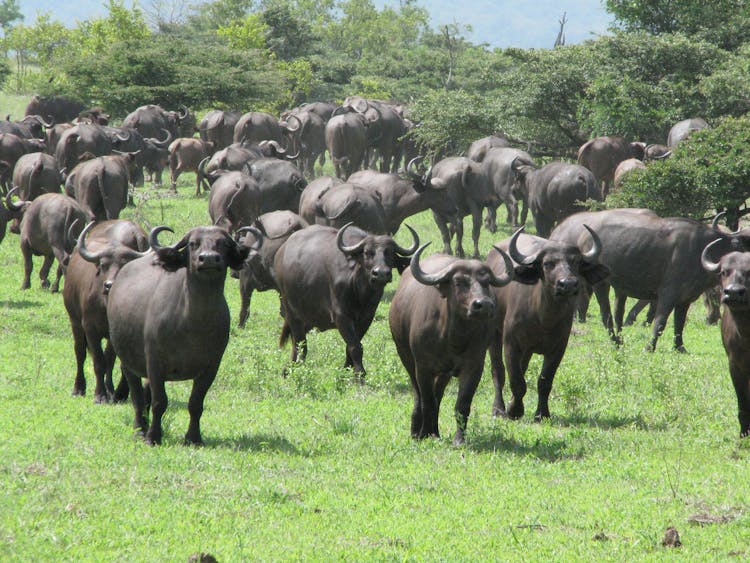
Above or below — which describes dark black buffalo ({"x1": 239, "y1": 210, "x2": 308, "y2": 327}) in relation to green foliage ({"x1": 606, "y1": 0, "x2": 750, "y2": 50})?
below

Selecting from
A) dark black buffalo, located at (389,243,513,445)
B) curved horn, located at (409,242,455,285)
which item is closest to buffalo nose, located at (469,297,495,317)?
dark black buffalo, located at (389,243,513,445)

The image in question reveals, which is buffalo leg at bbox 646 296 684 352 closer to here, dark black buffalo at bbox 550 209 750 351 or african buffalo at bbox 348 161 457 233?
dark black buffalo at bbox 550 209 750 351

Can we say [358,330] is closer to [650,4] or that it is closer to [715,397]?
[715,397]

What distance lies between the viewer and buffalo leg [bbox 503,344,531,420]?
34.6ft

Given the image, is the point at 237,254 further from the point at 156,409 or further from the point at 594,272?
the point at 594,272

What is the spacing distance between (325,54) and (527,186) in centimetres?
4157

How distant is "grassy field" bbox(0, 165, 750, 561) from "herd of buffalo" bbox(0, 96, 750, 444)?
50 centimetres

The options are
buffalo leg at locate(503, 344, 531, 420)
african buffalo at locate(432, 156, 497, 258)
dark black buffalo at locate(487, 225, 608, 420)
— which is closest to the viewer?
dark black buffalo at locate(487, 225, 608, 420)

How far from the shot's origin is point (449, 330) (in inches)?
359

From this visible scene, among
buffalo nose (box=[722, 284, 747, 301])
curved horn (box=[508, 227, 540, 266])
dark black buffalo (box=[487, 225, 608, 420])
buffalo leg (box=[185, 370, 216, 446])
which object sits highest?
buffalo nose (box=[722, 284, 747, 301])

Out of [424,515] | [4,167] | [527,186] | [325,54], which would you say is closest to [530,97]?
[527,186]

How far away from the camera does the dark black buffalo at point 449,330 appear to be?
29.4 feet

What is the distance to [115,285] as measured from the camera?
32.3ft

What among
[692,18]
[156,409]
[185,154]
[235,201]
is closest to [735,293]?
[156,409]
